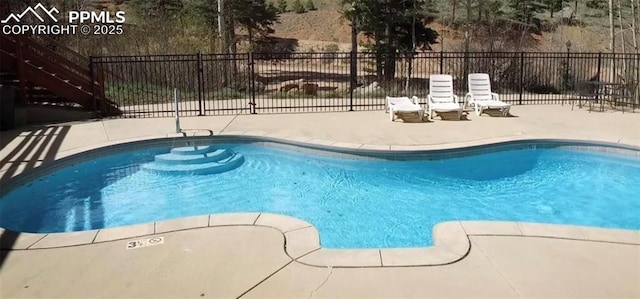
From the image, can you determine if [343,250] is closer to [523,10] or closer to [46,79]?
[46,79]

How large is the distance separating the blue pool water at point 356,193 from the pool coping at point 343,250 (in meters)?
0.71

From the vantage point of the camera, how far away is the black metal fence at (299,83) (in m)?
11.9

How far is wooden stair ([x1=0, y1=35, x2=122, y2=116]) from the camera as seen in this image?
9945 millimetres

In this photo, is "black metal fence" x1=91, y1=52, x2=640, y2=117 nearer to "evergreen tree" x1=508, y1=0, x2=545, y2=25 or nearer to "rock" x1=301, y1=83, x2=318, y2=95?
"rock" x1=301, y1=83, x2=318, y2=95

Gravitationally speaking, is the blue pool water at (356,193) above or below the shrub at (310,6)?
below

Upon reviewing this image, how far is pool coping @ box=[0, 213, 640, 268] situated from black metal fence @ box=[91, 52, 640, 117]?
7.01 metres

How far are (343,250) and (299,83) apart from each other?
45.0 ft

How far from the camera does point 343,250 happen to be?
12.9 ft

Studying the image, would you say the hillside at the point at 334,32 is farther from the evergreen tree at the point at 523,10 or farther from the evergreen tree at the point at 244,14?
the evergreen tree at the point at 523,10

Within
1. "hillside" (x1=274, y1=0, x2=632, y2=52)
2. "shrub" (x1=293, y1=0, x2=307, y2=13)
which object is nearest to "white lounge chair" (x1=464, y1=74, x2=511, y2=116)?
"hillside" (x1=274, y1=0, x2=632, y2=52)

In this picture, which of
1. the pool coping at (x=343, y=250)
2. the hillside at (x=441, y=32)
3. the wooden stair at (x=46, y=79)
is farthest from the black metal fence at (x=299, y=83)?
the pool coping at (x=343, y=250)

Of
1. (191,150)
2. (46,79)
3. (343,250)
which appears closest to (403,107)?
(191,150)

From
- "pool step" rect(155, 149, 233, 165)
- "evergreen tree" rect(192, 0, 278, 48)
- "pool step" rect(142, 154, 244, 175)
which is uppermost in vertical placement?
"evergreen tree" rect(192, 0, 278, 48)

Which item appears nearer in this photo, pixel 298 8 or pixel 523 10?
pixel 523 10
